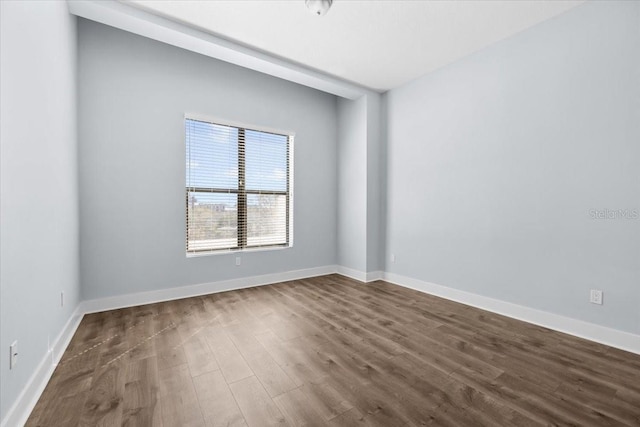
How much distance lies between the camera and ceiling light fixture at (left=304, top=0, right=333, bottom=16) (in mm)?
2516

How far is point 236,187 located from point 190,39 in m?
1.84

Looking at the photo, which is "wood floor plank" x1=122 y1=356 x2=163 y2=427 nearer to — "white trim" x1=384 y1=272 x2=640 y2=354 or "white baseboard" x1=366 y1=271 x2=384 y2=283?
"white baseboard" x1=366 y1=271 x2=384 y2=283

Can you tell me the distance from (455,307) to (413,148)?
224cm

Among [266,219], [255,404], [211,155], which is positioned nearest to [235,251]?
[266,219]

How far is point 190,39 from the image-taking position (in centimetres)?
304

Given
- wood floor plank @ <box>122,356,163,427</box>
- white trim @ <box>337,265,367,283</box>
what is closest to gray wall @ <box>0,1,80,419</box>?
wood floor plank @ <box>122,356,163,427</box>

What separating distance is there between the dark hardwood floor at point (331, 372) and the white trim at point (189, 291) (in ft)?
0.49

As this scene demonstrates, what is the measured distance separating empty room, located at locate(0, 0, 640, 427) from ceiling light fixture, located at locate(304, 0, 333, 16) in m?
0.02

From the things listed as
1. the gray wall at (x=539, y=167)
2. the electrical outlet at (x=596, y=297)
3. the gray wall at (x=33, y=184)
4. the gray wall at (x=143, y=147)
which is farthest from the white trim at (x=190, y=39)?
the electrical outlet at (x=596, y=297)

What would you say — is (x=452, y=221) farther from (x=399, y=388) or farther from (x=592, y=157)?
(x=399, y=388)

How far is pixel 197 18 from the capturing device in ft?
9.31

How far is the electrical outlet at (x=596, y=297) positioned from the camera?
2.48m

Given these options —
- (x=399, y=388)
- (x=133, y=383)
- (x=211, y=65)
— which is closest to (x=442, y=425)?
(x=399, y=388)

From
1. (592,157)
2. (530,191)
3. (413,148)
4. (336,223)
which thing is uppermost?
(413,148)
